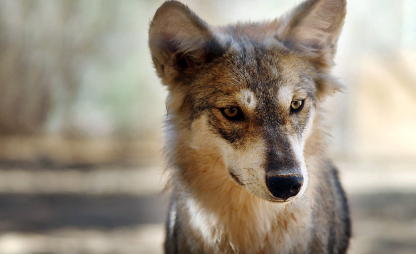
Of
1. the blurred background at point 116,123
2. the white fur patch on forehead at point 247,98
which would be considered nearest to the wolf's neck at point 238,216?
the white fur patch on forehead at point 247,98

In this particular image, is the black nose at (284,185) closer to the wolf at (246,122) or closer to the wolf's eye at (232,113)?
the wolf at (246,122)

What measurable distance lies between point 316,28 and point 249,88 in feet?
2.00

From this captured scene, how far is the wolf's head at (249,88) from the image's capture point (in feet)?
6.39

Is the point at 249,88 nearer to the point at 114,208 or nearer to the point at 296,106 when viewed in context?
the point at 296,106

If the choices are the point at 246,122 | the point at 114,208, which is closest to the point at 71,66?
the point at 114,208

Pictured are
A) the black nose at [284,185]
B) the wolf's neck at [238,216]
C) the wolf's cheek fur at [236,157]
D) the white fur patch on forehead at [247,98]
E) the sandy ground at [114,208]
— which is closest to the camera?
the black nose at [284,185]

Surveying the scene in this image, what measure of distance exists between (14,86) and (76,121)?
1516 mm

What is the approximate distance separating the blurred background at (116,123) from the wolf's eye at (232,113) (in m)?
3.02

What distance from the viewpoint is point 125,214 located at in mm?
5660

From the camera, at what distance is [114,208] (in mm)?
5914

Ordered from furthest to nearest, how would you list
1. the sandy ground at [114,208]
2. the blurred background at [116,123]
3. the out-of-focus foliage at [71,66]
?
the out-of-focus foliage at [71,66] → the blurred background at [116,123] → the sandy ground at [114,208]

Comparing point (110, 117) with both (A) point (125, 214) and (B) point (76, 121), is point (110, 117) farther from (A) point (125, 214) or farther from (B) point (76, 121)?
(A) point (125, 214)

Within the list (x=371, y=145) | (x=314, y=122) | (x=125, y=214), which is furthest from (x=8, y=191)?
(x=371, y=145)

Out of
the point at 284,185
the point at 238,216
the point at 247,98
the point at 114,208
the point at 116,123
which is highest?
the point at 247,98
